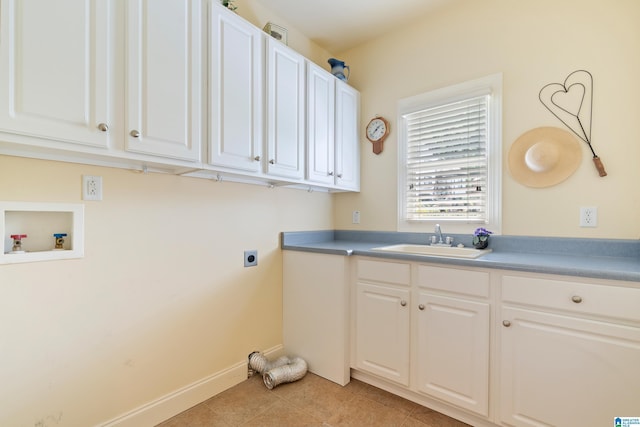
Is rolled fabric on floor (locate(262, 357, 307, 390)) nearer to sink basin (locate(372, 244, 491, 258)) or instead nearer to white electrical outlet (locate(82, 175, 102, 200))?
sink basin (locate(372, 244, 491, 258))

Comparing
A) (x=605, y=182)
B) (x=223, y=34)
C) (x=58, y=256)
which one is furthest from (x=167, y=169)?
(x=605, y=182)

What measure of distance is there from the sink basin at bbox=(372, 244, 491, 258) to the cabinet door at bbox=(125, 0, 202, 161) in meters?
1.36

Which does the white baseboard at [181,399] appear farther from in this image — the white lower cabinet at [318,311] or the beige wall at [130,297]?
the white lower cabinet at [318,311]

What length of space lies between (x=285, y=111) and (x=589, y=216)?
1.94 metres

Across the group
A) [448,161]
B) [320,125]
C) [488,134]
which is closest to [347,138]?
[320,125]

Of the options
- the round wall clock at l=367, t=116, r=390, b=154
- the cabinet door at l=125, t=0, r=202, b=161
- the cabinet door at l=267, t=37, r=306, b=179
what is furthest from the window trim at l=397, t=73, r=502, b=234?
the cabinet door at l=125, t=0, r=202, b=161

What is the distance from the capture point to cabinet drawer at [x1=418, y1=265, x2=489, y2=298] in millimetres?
1555

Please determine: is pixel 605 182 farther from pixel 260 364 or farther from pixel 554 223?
pixel 260 364

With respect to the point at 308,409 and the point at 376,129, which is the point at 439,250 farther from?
the point at 308,409

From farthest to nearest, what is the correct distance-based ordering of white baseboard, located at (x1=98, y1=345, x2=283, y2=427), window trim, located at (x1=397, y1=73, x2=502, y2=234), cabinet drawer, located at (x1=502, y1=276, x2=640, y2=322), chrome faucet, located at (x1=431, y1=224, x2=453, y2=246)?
chrome faucet, located at (x1=431, y1=224, x2=453, y2=246)
window trim, located at (x1=397, y1=73, x2=502, y2=234)
white baseboard, located at (x1=98, y1=345, x2=283, y2=427)
cabinet drawer, located at (x1=502, y1=276, x2=640, y2=322)

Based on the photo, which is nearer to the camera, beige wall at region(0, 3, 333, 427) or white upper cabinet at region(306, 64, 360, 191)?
beige wall at region(0, 3, 333, 427)

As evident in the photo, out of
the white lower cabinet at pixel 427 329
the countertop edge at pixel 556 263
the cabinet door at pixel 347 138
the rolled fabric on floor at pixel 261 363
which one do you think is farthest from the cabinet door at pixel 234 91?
the rolled fabric on floor at pixel 261 363

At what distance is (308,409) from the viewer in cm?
175

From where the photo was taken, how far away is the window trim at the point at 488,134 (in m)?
2.02
